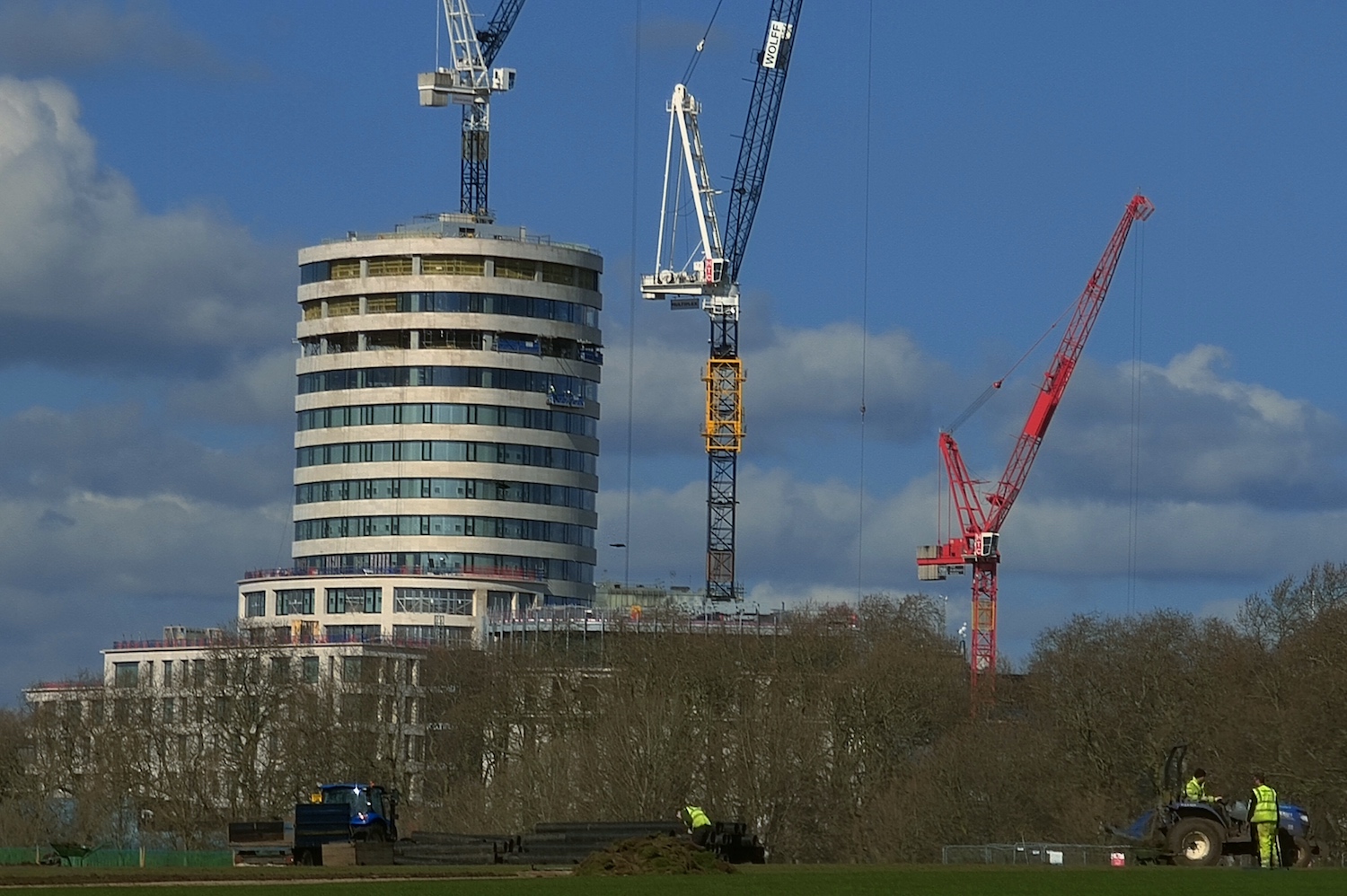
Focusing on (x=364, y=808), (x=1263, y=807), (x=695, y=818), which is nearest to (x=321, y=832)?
(x=364, y=808)

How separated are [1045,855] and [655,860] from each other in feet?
70.2

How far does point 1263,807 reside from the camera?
79.6 m

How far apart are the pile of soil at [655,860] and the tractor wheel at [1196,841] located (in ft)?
46.1

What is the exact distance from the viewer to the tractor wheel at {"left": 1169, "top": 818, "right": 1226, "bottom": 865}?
8256 cm

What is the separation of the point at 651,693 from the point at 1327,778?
63867mm

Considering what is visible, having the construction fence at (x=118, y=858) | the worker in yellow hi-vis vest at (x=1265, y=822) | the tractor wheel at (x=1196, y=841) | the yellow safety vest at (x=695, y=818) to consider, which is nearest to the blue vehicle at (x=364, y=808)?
the construction fence at (x=118, y=858)

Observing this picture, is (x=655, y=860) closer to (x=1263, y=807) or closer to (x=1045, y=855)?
(x=1263, y=807)

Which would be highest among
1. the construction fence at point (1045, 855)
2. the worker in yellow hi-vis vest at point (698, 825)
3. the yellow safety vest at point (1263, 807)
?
the yellow safety vest at point (1263, 807)

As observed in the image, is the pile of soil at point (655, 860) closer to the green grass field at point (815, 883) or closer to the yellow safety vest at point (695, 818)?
the green grass field at point (815, 883)

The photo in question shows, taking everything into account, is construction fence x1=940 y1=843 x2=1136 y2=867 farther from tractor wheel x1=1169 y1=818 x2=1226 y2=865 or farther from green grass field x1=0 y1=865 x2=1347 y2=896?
green grass field x1=0 y1=865 x2=1347 y2=896

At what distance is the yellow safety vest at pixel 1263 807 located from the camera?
260 ft

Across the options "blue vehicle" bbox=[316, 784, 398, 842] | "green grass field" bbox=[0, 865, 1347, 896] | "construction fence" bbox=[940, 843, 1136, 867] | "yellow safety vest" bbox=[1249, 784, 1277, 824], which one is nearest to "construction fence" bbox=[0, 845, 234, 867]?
"blue vehicle" bbox=[316, 784, 398, 842]

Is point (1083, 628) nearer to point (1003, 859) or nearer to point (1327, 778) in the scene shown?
point (1327, 778)

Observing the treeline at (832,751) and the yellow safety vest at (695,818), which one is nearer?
the yellow safety vest at (695,818)
